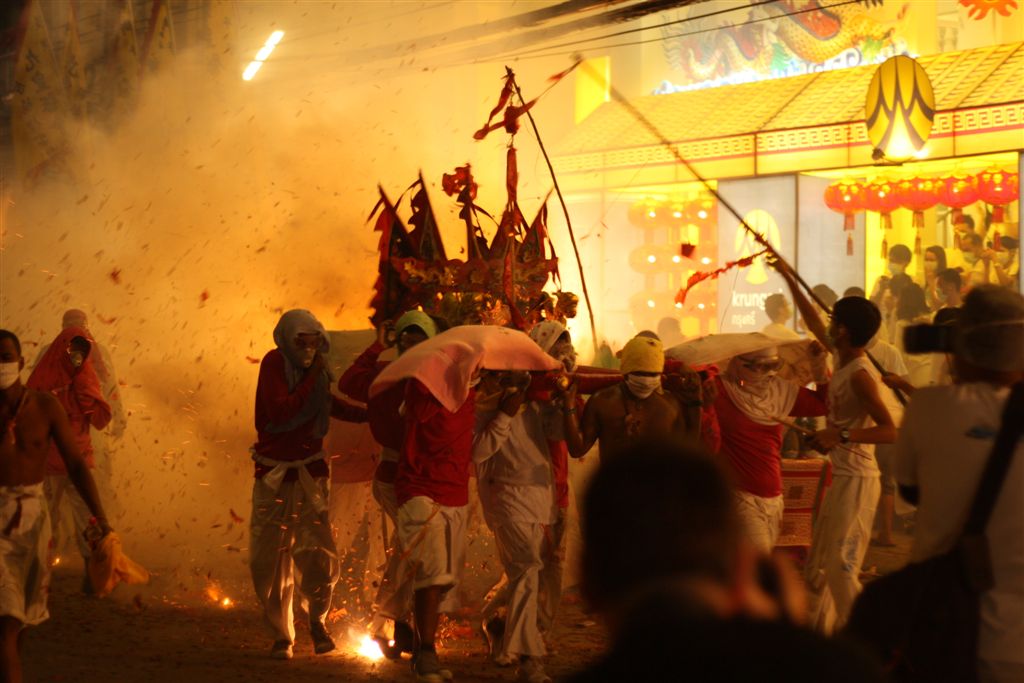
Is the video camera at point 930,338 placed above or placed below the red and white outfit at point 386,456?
above

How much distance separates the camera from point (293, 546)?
24.2 feet

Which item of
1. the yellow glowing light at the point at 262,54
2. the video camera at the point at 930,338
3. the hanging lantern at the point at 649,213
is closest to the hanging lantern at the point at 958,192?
the hanging lantern at the point at 649,213

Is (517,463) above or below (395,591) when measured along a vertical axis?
above

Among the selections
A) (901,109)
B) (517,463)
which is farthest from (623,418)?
(901,109)

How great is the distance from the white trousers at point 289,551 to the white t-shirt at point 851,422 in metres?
2.84

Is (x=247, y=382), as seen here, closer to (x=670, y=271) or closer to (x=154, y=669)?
(x=154, y=669)

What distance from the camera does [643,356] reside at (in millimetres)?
6578

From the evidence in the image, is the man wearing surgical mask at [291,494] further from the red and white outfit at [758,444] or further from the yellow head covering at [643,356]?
the red and white outfit at [758,444]

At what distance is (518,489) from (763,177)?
10.9 metres

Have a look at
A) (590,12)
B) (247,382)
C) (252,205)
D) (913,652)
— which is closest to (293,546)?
(247,382)

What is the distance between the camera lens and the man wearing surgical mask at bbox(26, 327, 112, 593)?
28.8 feet

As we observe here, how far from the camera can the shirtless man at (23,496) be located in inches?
216

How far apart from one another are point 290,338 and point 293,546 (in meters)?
1.17

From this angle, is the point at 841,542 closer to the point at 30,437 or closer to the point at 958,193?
the point at 30,437
